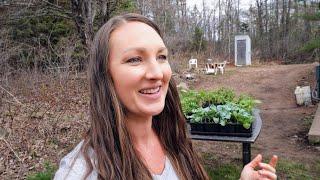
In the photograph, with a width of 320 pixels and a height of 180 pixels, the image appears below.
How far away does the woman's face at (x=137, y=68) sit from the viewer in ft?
3.54

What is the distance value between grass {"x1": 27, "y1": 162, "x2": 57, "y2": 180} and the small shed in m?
15.7

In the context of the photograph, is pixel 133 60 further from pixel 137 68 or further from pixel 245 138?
pixel 245 138

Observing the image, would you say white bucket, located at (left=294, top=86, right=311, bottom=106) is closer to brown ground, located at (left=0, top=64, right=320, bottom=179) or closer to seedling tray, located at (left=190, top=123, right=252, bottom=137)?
brown ground, located at (left=0, top=64, right=320, bottom=179)

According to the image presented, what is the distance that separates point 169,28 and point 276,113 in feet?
34.0

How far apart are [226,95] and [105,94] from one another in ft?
11.4

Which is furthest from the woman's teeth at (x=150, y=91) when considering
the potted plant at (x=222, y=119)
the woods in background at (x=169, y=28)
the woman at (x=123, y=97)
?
the woods in background at (x=169, y=28)

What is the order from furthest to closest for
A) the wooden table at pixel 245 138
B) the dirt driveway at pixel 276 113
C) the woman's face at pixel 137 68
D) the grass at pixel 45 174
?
the dirt driveway at pixel 276 113 → the grass at pixel 45 174 → the wooden table at pixel 245 138 → the woman's face at pixel 137 68

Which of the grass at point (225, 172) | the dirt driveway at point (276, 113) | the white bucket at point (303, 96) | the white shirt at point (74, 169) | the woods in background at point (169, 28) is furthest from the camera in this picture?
the white bucket at point (303, 96)

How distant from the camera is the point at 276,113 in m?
8.01

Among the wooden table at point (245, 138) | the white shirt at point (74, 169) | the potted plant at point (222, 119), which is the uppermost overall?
the white shirt at point (74, 169)

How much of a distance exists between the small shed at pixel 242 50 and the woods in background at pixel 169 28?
196 centimetres

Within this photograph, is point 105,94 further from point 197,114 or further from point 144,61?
point 197,114

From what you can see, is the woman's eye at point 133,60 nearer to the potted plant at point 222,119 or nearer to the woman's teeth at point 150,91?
the woman's teeth at point 150,91

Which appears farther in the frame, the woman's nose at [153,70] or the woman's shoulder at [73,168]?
the woman's nose at [153,70]
